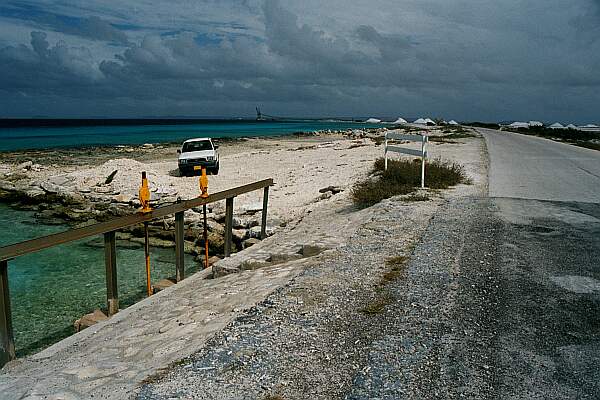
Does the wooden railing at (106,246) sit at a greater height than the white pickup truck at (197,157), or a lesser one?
greater

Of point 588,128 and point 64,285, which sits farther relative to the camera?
point 588,128

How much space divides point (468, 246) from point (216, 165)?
1832 centimetres

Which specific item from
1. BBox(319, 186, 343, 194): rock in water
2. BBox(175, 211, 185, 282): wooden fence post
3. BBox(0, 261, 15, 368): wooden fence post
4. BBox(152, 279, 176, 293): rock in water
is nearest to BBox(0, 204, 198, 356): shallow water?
BBox(152, 279, 176, 293): rock in water

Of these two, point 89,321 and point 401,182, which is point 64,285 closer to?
point 89,321

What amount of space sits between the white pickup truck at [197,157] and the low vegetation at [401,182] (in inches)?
420

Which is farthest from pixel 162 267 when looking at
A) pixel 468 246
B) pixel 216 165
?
pixel 216 165

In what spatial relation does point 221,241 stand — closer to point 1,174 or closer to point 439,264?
point 439,264

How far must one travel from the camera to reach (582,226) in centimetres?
889

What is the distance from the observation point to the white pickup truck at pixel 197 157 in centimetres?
2400

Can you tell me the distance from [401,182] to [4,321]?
10155 millimetres

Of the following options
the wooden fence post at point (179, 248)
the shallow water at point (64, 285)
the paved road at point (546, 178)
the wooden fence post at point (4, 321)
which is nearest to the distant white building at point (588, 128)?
the paved road at point (546, 178)

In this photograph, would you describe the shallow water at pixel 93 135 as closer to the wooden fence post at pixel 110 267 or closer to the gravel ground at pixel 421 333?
the wooden fence post at pixel 110 267

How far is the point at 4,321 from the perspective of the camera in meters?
5.55

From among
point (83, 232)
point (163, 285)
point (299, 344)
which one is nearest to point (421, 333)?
point (299, 344)
